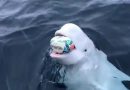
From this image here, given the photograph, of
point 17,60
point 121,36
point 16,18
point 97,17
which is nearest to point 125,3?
point 97,17

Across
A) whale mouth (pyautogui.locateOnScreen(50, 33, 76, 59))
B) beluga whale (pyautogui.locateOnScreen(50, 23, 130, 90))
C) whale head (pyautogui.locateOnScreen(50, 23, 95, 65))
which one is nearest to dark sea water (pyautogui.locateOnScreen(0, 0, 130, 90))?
beluga whale (pyautogui.locateOnScreen(50, 23, 130, 90))

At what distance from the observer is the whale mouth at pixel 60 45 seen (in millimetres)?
5539

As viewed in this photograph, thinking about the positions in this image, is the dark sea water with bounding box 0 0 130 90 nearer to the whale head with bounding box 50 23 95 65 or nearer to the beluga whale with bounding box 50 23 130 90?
the beluga whale with bounding box 50 23 130 90

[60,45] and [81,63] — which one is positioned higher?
[60,45]

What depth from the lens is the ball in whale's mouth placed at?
5.54 metres

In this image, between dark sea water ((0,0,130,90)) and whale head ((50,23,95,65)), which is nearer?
whale head ((50,23,95,65))

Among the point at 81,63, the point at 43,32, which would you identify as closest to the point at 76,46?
the point at 81,63

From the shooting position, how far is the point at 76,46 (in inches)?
232

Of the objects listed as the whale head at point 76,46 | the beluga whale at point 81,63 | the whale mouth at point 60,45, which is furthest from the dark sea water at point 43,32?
the whale mouth at point 60,45

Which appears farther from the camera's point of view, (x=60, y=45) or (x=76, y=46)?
(x=76, y=46)

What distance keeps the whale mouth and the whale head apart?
0.02 meters

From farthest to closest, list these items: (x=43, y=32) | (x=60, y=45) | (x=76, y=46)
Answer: (x=43, y=32) < (x=76, y=46) < (x=60, y=45)

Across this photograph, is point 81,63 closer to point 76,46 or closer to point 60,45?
point 76,46

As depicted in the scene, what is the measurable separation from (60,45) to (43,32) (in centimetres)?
272
